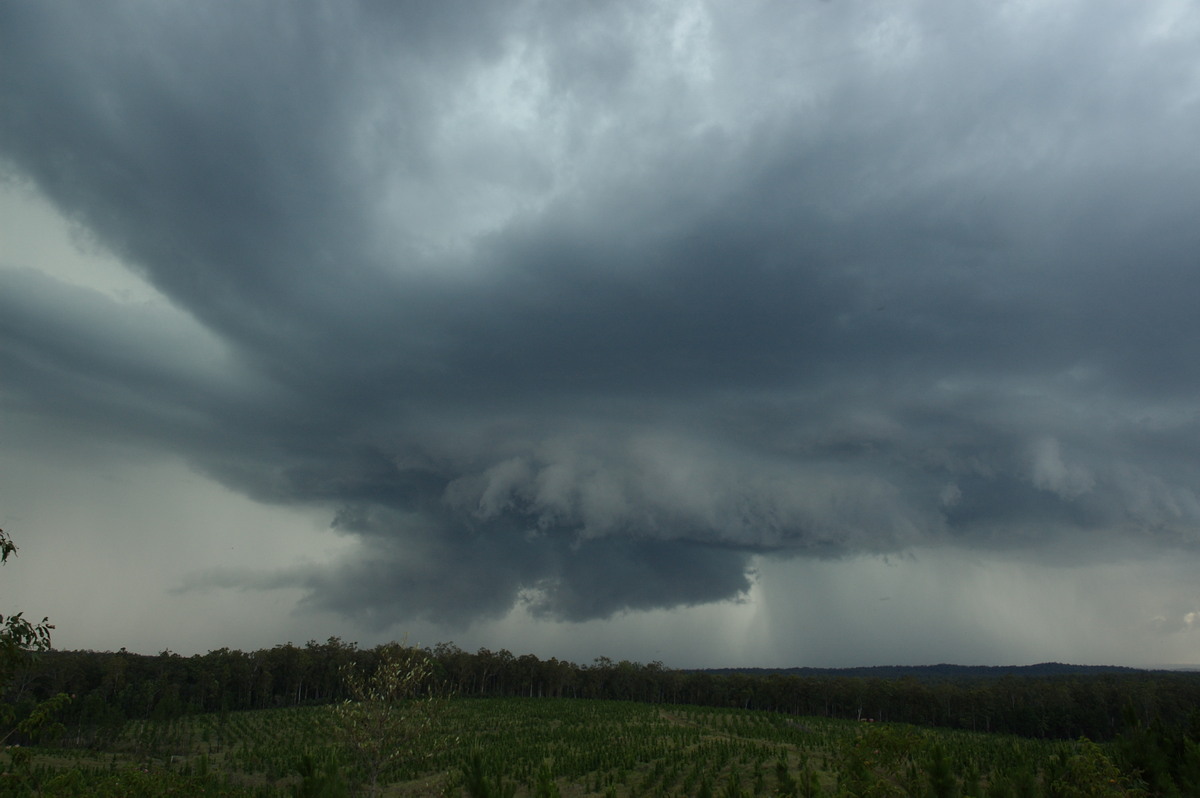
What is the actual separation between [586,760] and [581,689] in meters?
141

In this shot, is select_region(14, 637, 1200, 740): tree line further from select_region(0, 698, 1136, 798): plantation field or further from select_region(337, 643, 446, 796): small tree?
select_region(337, 643, 446, 796): small tree

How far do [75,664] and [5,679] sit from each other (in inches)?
5846

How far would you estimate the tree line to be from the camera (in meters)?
121

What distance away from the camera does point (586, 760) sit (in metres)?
61.7

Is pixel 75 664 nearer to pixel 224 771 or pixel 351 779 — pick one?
pixel 224 771

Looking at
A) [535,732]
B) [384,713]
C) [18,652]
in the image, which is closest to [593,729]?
[535,732]

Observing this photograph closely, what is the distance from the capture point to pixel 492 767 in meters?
56.8

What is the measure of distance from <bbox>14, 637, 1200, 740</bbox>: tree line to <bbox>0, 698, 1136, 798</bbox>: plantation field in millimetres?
13542

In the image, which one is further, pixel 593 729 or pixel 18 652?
pixel 593 729

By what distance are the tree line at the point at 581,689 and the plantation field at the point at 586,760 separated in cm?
1354

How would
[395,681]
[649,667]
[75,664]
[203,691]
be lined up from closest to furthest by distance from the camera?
[395,681] < [75,664] < [203,691] < [649,667]

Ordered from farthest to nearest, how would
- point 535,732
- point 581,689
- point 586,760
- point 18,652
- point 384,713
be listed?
point 581,689, point 535,732, point 586,760, point 384,713, point 18,652

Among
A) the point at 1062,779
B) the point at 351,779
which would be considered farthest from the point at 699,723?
the point at 1062,779

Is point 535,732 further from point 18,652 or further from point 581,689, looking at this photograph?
point 581,689
